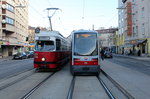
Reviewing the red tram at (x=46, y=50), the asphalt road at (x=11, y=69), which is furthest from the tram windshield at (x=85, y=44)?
the asphalt road at (x=11, y=69)

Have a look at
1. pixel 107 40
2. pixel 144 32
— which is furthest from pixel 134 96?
pixel 107 40

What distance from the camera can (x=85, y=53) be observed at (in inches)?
524

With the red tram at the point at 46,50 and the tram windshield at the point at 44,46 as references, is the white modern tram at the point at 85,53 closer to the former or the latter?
the red tram at the point at 46,50

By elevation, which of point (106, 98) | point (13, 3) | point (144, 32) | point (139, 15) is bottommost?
point (106, 98)

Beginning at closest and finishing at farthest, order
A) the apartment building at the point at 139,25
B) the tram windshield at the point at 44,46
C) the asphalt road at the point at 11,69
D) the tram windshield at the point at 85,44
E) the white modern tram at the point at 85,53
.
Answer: the white modern tram at the point at 85,53, the tram windshield at the point at 85,44, the asphalt road at the point at 11,69, the tram windshield at the point at 44,46, the apartment building at the point at 139,25

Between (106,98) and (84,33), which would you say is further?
(84,33)

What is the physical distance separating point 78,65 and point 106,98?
19.5 ft

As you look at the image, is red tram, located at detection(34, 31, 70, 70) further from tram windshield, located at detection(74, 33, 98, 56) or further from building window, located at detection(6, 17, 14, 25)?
building window, located at detection(6, 17, 14, 25)

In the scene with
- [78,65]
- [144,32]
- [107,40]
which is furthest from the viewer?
[107,40]

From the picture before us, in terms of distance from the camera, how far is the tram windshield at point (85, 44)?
1334 cm

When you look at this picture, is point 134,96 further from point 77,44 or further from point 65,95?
point 77,44

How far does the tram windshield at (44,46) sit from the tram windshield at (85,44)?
9.00 feet

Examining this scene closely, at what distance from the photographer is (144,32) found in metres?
44.9

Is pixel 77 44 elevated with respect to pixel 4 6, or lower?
lower
